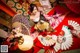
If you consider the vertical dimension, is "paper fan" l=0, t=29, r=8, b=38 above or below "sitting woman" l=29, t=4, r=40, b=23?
below

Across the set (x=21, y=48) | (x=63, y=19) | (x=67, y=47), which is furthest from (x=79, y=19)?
(x=21, y=48)

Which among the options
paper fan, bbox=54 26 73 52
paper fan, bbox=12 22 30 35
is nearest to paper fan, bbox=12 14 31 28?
paper fan, bbox=12 22 30 35

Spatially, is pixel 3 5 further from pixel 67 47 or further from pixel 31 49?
pixel 67 47

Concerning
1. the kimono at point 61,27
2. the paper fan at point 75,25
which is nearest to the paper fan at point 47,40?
the kimono at point 61,27

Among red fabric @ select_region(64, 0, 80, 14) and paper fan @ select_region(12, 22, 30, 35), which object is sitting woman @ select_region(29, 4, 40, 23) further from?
red fabric @ select_region(64, 0, 80, 14)

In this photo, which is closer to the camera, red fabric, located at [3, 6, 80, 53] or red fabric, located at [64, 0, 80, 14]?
red fabric, located at [3, 6, 80, 53]

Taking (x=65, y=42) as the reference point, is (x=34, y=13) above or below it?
above

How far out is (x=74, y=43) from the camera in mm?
1219

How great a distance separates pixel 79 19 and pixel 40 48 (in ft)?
1.07

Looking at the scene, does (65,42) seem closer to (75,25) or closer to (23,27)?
(75,25)

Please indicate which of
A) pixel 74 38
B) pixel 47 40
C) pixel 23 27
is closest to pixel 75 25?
pixel 74 38

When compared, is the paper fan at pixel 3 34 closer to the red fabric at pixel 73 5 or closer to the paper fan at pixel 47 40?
the paper fan at pixel 47 40

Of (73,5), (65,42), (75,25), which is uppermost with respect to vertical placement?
(73,5)

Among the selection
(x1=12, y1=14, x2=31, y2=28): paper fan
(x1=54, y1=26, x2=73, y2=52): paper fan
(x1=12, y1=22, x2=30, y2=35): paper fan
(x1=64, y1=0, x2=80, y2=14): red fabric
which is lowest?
(x1=54, y1=26, x2=73, y2=52): paper fan
